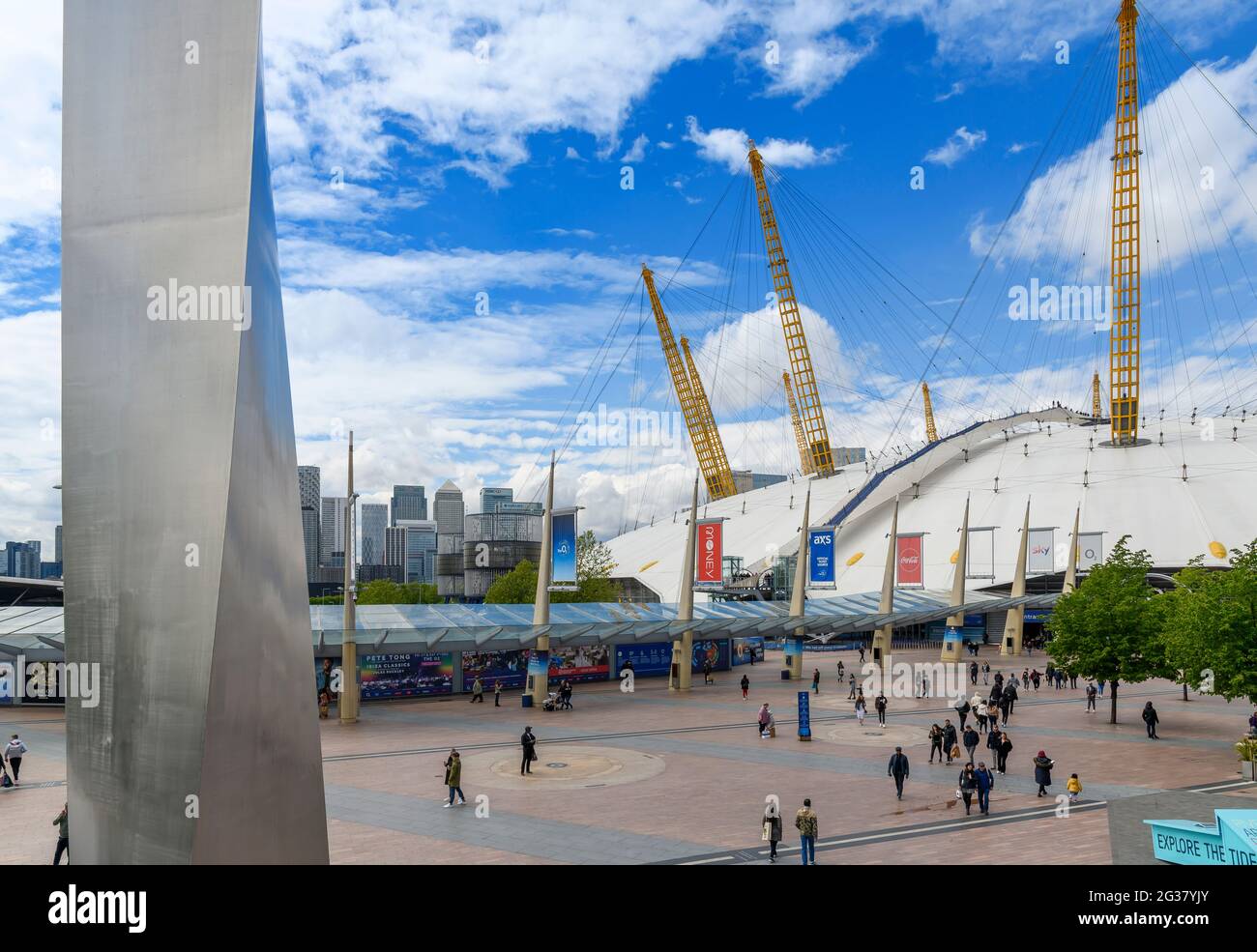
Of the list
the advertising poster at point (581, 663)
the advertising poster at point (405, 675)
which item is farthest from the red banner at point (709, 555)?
the advertising poster at point (405, 675)

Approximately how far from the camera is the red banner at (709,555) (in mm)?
40031

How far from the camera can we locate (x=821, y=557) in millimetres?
42938

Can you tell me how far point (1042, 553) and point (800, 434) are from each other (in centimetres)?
5536

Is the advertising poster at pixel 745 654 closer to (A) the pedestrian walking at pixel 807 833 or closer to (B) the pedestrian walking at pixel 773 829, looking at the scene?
(B) the pedestrian walking at pixel 773 829

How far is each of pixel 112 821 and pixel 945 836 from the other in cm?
1397

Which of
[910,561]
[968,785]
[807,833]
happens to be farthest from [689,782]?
[910,561]

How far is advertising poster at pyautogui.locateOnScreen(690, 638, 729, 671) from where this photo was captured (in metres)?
45.6

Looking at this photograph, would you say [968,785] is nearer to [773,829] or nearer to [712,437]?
[773,829]

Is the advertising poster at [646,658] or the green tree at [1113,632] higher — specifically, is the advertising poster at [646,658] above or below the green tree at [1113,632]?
below

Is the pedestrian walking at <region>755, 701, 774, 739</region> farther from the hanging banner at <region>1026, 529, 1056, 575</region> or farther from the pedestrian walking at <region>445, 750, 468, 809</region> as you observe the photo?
the hanging banner at <region>1026, 529, 1056, 575</region>

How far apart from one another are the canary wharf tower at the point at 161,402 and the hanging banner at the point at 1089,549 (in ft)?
191

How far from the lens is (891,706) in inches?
1361
